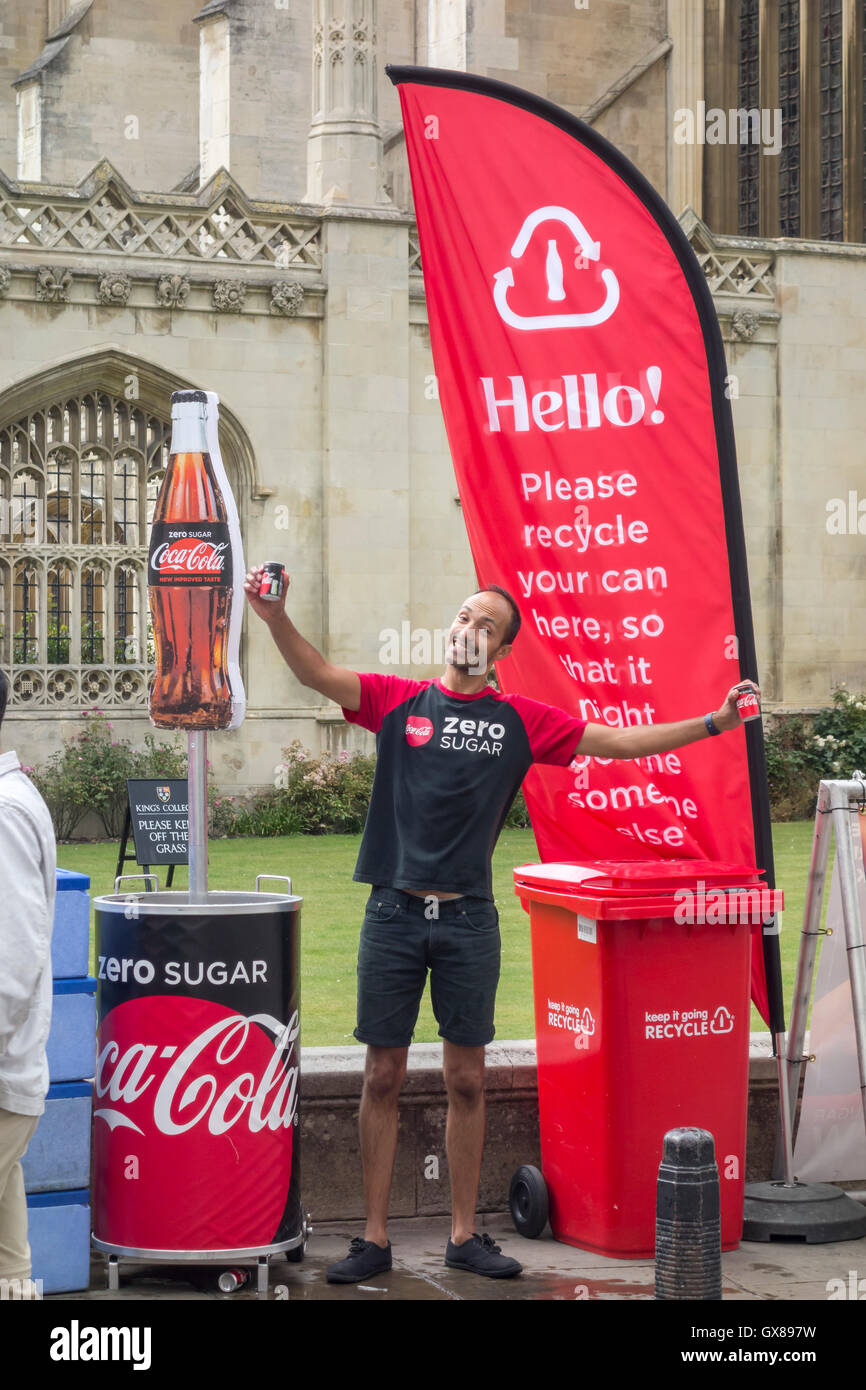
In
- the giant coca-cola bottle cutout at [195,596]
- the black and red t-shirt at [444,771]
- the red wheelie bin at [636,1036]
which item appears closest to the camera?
the giant coca-cola bottle cutout at [195,596]

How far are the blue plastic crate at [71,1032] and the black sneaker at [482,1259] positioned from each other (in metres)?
1.15

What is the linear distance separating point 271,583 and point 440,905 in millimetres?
1059

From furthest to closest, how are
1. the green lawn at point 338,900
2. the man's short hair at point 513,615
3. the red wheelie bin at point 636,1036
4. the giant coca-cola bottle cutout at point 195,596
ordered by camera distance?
the green lawn at point 338,900, the man's short hair at point 513,615, the red wheelie bin at point 636,1036, the giant coca-cola bottle cutout at point 195,596

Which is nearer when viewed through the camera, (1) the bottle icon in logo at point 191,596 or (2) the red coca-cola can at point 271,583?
(2) the red coca-cola can at point 271,583

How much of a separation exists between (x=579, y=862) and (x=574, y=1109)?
799 mm

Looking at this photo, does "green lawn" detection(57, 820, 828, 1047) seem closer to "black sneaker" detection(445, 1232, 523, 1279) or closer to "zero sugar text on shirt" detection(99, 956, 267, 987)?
"black sneaker" detection(445, 1232, 523, 1279)

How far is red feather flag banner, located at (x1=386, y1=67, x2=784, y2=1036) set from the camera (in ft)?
18.1

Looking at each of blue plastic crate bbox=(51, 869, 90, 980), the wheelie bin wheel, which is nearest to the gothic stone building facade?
the wheelie bin wheel

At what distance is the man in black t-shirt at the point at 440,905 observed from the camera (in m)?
4.89

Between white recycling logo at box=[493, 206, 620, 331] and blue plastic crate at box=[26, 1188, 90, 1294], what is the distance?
119 inches

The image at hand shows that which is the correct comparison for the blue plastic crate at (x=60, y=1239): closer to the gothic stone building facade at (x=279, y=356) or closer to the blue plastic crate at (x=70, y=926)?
the blue plastic crate at (x=70, y=926)

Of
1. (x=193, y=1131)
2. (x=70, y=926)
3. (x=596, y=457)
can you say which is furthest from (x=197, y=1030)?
(x=596, y=457)

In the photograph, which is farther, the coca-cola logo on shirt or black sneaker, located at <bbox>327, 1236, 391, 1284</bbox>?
the coca-cola logo on shirt

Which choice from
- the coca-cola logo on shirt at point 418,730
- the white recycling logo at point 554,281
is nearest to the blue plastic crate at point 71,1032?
the coca-cola logo on shirt at point 418,730
